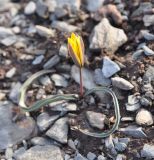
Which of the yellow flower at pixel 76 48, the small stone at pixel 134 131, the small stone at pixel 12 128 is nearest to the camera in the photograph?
the small stone at pixel 134 131

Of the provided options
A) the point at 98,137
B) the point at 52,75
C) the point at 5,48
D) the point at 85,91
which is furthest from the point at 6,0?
the point at 98,137

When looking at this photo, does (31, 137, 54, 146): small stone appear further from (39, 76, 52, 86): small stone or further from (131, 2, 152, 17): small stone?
(131, 2, 152, 17): small stone

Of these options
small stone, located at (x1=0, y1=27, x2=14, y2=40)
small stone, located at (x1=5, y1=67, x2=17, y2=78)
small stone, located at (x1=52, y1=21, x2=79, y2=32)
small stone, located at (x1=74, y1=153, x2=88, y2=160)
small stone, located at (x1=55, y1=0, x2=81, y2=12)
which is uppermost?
small stone, located at (x1=55, y1=0, x2=81, y2=12)

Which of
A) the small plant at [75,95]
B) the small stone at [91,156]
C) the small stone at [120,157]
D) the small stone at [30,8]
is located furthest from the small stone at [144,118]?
the small stone at [30,8]

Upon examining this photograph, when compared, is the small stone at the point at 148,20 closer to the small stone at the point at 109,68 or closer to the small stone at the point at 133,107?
the small stone at the point at 109,68

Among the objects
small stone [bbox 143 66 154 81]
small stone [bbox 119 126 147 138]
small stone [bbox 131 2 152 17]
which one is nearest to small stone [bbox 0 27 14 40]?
small stone [bbox 131 2 152 17]

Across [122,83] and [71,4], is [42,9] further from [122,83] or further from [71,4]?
[122,83]

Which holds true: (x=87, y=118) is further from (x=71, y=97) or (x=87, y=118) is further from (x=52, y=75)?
(x=52, y=75)
